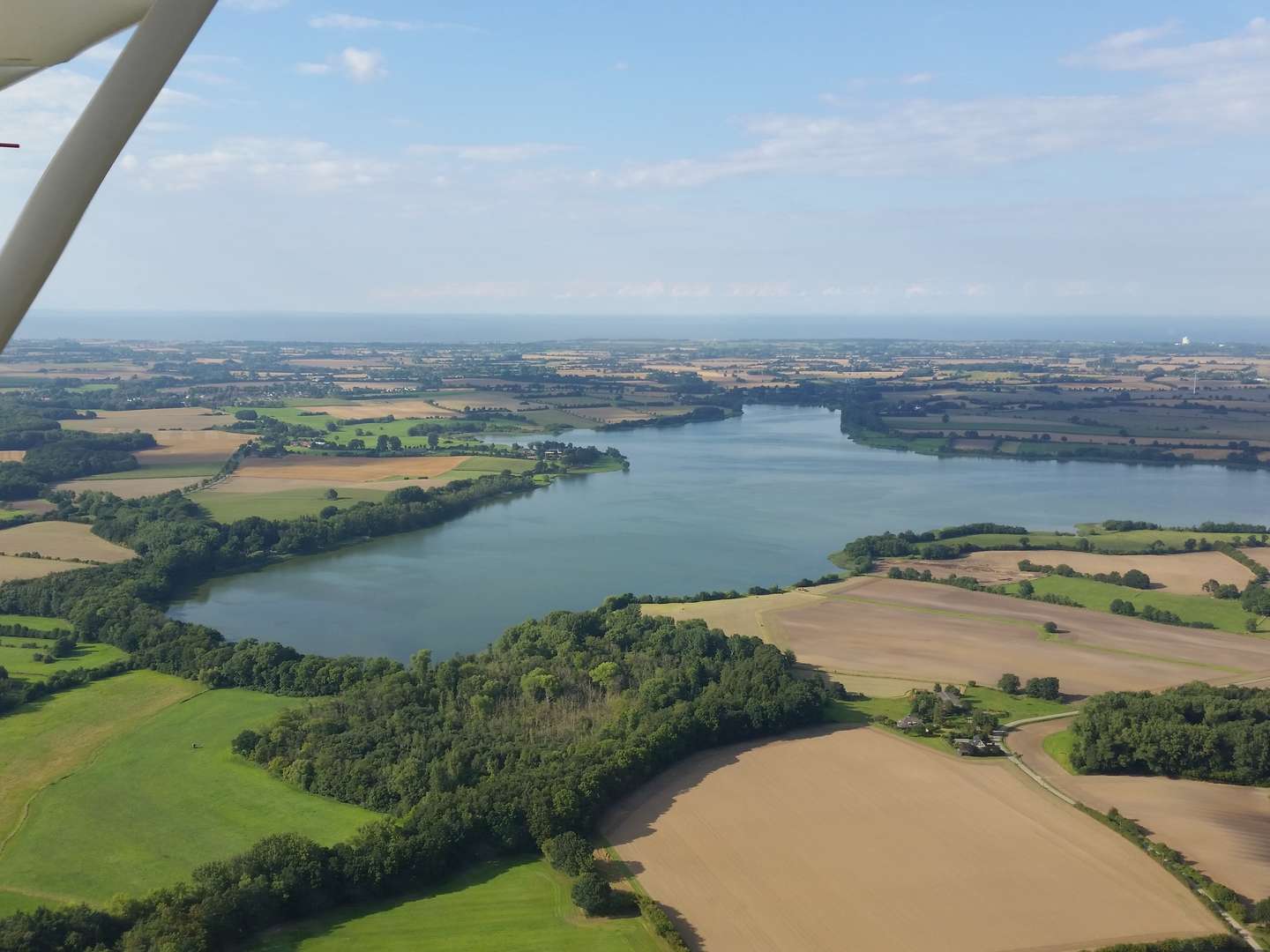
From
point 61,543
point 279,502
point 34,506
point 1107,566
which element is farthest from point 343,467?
point 1107,566

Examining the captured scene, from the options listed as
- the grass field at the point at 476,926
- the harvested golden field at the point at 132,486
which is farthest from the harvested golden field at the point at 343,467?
the grass field at the point at 476,926

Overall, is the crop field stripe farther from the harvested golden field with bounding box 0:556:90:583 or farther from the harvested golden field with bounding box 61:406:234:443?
the harvested golden field with bounding box 61:406:234:443

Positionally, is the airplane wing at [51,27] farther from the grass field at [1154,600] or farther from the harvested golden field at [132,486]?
the harvested golden field at [132,486]

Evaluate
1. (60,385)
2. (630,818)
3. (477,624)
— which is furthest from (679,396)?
(630,818)

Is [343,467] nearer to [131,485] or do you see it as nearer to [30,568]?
[131,485]

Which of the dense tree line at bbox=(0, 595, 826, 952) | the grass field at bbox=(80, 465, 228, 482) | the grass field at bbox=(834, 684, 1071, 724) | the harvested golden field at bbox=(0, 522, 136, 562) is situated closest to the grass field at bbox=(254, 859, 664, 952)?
the dense tree line at bbox=(0, 595, 826, 952)
